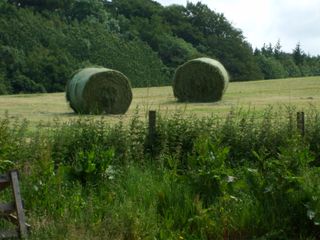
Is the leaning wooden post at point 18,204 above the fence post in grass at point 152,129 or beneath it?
beneath

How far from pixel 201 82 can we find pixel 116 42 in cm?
3362

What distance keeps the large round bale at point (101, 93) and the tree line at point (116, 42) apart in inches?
831

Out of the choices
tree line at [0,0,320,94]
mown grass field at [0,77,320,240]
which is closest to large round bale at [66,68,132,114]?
mown grass field at [0,77,320,240]

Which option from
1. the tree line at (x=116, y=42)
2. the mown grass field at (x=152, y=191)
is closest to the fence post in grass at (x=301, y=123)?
the mown grass field at (x=152, y=191)

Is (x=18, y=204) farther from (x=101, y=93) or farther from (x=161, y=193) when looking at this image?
(x=101, y=93)

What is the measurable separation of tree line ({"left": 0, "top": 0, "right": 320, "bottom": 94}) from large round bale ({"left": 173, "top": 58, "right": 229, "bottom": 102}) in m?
18.5

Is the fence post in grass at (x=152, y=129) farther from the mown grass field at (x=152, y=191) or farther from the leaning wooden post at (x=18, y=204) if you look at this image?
the leaning wooden post at (x=18, y=204)

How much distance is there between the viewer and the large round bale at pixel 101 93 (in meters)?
21.4

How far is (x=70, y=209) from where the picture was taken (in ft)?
26.3

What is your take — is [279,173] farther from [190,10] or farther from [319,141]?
[190,10]

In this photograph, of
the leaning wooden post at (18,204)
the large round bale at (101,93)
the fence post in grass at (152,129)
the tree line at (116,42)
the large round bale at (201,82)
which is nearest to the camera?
the leaning wooden post at (18,204)

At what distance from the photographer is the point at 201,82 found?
2550 cm

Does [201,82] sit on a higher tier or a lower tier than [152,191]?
higher

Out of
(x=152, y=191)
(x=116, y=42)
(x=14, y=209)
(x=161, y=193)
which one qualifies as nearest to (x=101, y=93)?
(x=152, y=191)
